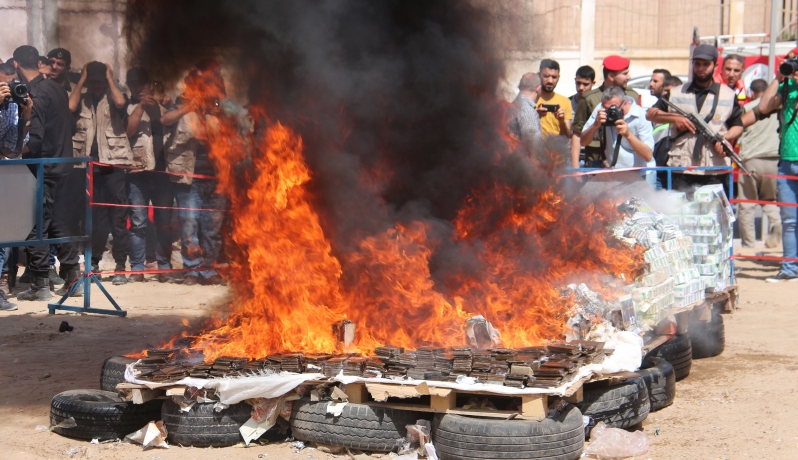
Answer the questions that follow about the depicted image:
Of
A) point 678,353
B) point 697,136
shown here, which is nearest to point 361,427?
point 678,353

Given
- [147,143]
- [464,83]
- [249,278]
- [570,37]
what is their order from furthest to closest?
[570,37]
[147,143]
[464,83]
[249,278]

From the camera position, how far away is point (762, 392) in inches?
264

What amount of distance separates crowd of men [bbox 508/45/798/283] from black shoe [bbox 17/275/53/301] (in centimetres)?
609

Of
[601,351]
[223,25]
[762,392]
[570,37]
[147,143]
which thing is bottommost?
[762,392]

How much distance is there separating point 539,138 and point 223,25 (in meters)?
4.20

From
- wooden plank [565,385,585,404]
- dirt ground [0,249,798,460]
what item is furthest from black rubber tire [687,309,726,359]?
wooden plank [565,385,585,404]

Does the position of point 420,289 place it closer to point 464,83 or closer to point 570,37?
point 464,83

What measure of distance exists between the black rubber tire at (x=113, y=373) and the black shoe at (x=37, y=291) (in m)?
4.89

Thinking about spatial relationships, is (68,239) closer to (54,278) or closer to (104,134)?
(54,278)

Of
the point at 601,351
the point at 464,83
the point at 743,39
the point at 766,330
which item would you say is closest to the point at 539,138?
the point at 464,83

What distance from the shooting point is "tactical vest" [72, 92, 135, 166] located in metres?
11.7

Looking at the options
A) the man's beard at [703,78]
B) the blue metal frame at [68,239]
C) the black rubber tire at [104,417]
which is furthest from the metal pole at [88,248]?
the man's beard at [703,78]

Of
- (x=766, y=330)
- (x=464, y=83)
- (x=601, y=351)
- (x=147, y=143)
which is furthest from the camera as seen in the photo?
(x=147, y=143)

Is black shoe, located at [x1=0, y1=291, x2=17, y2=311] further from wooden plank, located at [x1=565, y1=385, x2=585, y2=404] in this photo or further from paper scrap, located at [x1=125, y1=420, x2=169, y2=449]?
wooden plank, located at [x1=565, y1=385, x2=585, y2=404]
